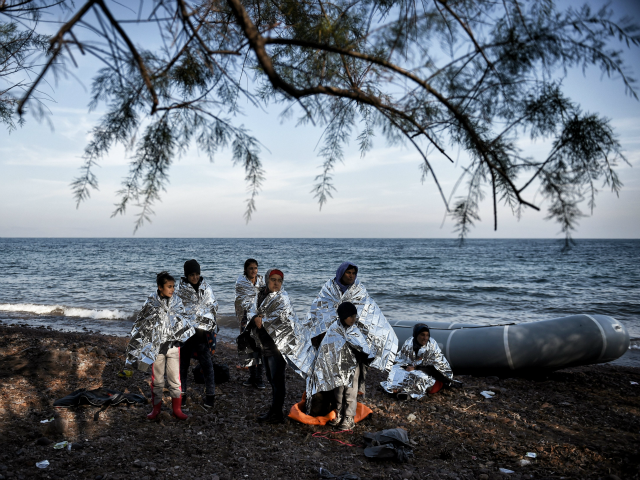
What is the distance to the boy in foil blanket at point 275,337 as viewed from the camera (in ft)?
14.7

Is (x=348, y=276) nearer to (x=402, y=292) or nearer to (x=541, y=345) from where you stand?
(x=541, y=345)

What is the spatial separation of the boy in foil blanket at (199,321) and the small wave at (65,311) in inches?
390

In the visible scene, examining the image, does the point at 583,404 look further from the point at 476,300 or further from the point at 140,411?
the point at 476,300

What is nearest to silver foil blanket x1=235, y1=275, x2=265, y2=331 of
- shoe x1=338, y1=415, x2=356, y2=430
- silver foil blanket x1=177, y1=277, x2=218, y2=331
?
silver foil blanket x1=177, y1=277, x2=218, y2=331

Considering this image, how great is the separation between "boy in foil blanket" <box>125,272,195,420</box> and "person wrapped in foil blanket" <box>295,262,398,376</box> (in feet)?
4.40

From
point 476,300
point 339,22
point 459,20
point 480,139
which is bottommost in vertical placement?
point 476,300

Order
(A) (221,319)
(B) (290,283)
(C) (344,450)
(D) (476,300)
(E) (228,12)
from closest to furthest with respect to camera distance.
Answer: (E) (228,12)
(C) (344,450)
(A) (221,319)
(D) (476,300)
(B) (290,283)

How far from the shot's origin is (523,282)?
77.3ft

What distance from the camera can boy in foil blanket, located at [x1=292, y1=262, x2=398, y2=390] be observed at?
4.60 m

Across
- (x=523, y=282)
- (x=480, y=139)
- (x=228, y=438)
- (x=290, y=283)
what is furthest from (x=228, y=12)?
(x=523, y=282)

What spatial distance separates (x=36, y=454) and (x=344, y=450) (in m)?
2.76

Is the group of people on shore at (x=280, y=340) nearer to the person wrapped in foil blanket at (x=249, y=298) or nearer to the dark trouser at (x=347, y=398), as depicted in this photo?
the dark trouser at (x=347, y=398)

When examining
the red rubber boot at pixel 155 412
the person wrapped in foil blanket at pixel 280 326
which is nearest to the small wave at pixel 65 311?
the red rubber boot at pixel 155 412

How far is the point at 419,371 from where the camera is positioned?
568cm
